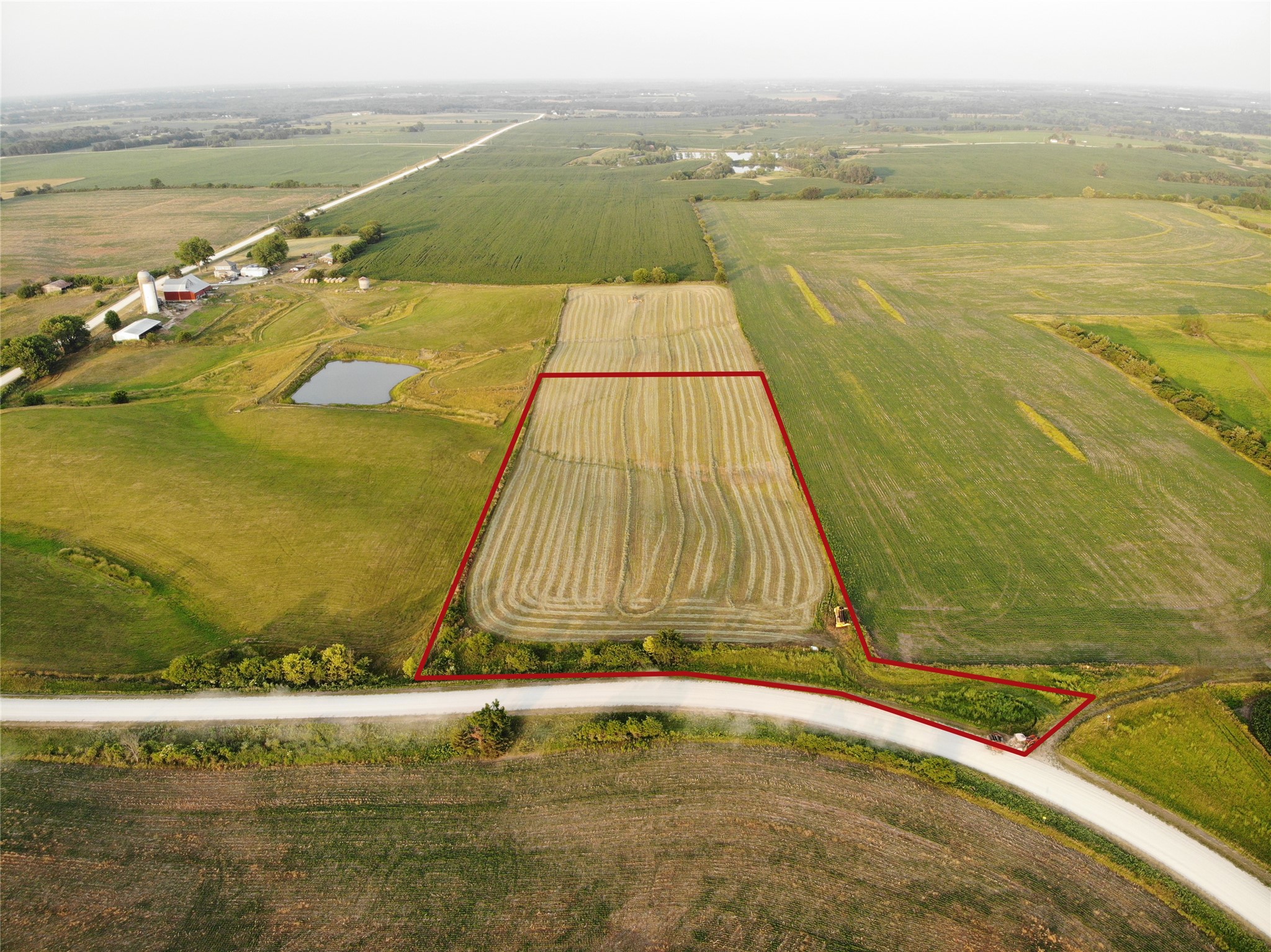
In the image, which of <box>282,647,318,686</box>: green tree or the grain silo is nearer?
<box>282,647,318,686</box>: green tree

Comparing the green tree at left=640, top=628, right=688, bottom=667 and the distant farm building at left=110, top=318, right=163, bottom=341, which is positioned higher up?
the distant farm building at left=110, top=318, right=163, bottom=341

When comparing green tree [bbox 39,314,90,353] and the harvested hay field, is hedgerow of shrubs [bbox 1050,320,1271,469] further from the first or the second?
green tree [bbox 39,314,90,353]

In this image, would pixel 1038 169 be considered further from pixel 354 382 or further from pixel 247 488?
pixel 247 488

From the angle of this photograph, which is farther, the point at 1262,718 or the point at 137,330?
the point at 137,330

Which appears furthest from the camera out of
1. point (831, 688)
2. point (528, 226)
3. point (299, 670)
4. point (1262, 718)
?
point (528, 226)

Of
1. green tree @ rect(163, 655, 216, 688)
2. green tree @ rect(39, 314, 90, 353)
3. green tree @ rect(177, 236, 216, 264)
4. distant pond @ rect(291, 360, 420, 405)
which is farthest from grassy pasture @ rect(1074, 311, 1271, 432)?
green tree @ rect(177, 236, 216, 264)

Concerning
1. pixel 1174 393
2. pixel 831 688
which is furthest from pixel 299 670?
pixel 1174 393

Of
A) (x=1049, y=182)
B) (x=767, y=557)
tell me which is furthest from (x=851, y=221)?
A: (x=767, y=557)
